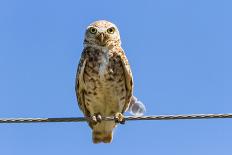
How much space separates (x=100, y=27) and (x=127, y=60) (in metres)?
0.90

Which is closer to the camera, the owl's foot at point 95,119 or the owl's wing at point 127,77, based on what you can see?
the owl's foot at point 95,119

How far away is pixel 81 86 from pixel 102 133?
78cm

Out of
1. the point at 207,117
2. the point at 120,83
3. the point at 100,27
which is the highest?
the point at 100,27

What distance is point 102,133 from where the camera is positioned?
33.5 feet

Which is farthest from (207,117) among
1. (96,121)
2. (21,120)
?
(96,121)

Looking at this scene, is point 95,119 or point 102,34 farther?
point 102,34

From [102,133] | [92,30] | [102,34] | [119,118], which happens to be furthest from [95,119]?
[92,30]

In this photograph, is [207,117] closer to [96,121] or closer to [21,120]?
[21,120]

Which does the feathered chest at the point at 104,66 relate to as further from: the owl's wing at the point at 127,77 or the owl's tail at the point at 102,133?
the owl's tail at the point at 102,133

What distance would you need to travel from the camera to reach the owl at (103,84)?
32.0ft

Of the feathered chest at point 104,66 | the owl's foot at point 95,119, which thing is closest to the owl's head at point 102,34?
the feathered chest at point 104,66

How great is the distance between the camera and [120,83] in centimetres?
985

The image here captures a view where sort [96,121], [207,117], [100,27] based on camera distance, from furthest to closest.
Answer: [100,27] < [96,121] < [207,117]

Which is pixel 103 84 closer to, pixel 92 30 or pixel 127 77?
pixel 127 77
